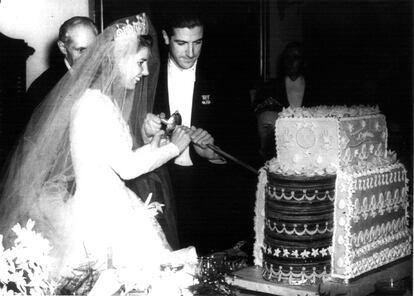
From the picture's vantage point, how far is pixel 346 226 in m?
3.62

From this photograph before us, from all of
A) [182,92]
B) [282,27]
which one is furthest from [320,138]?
[282,27]

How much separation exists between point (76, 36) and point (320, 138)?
1591mm

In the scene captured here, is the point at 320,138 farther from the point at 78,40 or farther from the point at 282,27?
the point at 282,27

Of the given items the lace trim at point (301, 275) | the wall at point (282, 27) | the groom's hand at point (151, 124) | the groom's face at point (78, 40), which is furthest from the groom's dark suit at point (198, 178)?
the wall at point (282, 27)

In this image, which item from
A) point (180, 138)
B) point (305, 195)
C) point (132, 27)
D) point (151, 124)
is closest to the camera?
point (132, 27)

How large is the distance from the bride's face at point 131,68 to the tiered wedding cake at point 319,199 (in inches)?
32.8

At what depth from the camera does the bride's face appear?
3.48m

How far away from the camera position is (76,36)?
405 centimetres

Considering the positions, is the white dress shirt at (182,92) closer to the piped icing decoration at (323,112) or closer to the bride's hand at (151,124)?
the bride's hand at (151,124)

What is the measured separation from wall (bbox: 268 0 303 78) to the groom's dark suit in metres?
3.04

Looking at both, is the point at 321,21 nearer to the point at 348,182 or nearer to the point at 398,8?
the point at 398,8

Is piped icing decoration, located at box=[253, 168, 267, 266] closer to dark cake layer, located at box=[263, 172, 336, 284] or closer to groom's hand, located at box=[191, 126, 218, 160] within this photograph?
dark cake layer, located at box=[263, 172, 336, 284]

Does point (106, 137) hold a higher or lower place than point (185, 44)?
lower

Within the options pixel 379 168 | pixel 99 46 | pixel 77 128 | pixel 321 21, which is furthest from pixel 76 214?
pixel 321 21
